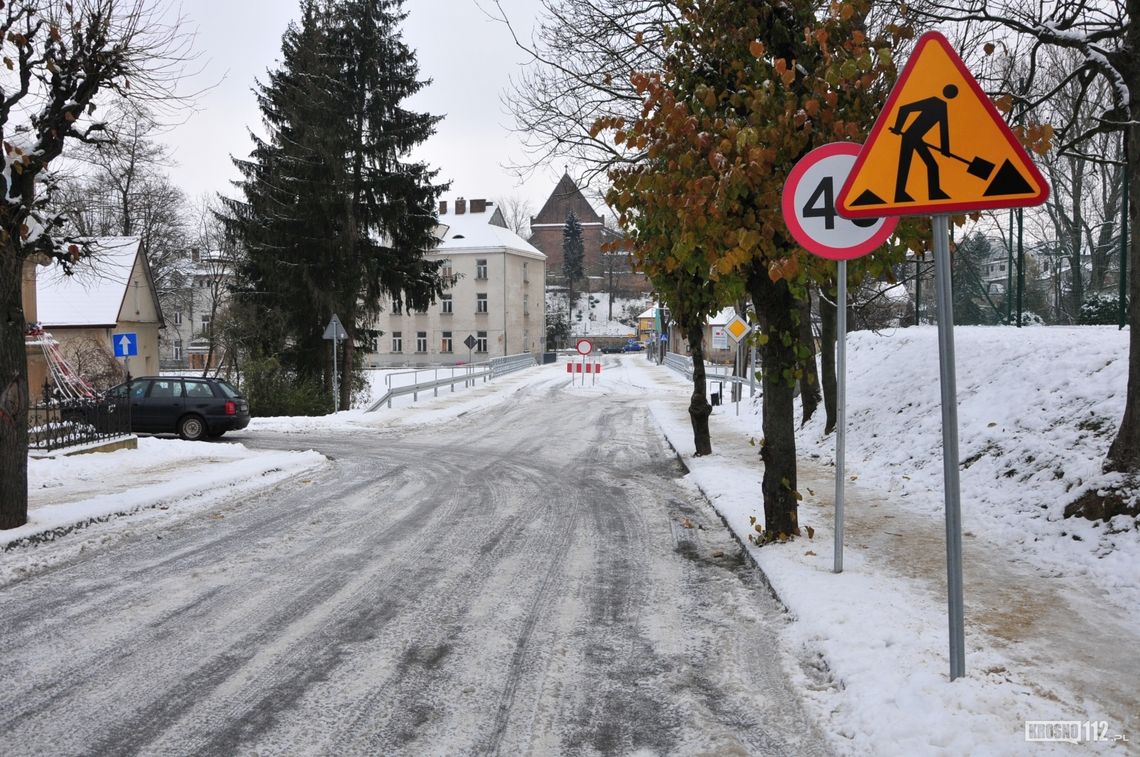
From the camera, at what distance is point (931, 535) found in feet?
24.7

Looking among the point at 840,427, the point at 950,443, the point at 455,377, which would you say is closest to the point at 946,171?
the point at 950,443

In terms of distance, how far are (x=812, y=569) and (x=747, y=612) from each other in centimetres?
86

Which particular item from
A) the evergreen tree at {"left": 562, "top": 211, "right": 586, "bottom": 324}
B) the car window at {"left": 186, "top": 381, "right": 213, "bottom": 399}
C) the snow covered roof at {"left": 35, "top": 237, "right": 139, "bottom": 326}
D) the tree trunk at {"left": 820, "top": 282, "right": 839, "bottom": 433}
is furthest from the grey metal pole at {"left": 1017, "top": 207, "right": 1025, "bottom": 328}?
the evergreen tree at {"left": 562, "top": 211, "right": 586, "bottom": 324}

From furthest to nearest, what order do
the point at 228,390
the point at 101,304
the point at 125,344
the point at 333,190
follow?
the point at 101,304
the point at 333,190
the point at 125,344
the point at 228,390

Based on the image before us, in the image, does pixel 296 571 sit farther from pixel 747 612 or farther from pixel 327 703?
pixel 747 612

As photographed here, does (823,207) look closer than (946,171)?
No

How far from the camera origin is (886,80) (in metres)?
6.48

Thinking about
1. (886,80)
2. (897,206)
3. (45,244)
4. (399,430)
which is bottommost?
(399,430)

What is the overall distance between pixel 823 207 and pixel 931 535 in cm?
351

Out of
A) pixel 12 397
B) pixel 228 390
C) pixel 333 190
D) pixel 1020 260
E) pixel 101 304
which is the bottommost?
pixel 228 390

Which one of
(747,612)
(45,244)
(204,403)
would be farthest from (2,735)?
(204,403)

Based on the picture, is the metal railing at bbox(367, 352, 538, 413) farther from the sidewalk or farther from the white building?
the sidewalk

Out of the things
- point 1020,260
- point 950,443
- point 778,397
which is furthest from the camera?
point 1020,260

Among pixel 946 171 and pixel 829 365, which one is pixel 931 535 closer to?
pixel 946 171
